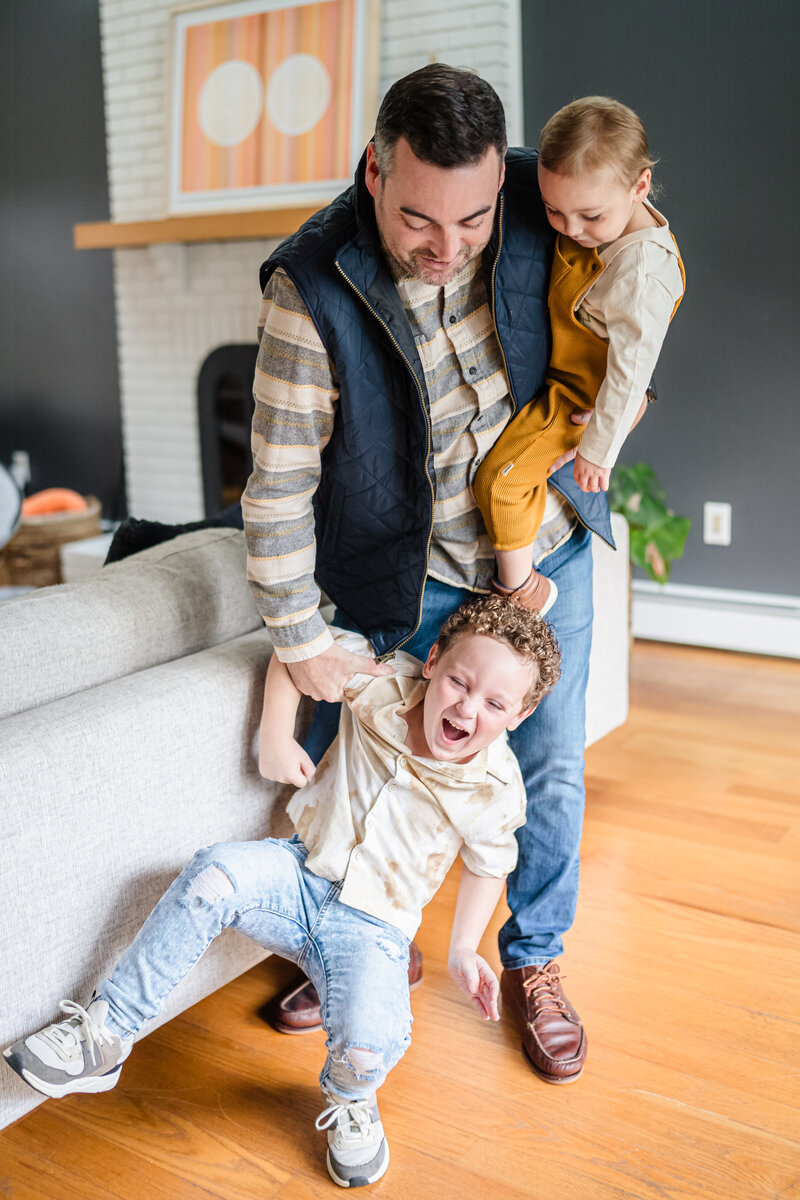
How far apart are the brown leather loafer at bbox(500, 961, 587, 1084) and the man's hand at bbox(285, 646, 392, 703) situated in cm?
55

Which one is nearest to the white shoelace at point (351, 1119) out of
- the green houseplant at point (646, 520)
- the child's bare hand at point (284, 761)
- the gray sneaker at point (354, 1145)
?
the gray sneaker at point (354, 1145)

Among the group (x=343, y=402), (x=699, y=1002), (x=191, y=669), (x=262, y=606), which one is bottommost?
(x=699, y=1002)

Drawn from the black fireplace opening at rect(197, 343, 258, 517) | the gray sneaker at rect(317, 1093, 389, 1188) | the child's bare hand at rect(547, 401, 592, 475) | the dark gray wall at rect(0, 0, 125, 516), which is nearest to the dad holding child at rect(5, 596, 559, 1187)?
the gray sneaker at rect(317, 1093, 389, 1188)

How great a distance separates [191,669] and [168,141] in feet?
11.3

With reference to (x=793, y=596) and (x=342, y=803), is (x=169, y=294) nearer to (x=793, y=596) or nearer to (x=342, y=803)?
(x=793, y=596)

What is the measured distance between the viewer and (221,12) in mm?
4059

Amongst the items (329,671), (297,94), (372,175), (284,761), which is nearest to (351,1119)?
(284,761)

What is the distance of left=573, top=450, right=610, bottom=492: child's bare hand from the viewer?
4.68 ft

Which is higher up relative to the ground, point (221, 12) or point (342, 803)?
point (221, 12)

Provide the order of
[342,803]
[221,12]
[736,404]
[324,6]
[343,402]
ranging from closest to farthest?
[343,402] → [342,803] → [736,404] → [324,6] → [221,12]

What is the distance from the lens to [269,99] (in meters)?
4.00

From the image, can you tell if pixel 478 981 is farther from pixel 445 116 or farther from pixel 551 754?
pixel 445 116

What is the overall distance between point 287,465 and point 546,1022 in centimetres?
91

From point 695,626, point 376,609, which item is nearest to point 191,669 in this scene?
point 376,609
